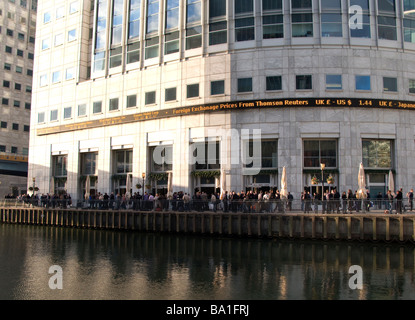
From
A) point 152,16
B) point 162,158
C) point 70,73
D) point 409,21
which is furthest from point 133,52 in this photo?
point 409,21

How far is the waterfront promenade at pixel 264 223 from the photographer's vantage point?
2811cm

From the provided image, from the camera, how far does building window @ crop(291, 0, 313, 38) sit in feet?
140

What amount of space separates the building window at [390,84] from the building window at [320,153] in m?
7.77

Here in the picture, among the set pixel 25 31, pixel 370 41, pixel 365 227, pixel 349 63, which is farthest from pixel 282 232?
pixel 25 31

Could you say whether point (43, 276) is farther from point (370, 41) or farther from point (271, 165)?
point (370, 41)

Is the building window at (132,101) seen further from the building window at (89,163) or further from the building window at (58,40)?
the building window at (58,40)

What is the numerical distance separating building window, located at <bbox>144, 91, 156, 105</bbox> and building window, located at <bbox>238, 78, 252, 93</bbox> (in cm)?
1132

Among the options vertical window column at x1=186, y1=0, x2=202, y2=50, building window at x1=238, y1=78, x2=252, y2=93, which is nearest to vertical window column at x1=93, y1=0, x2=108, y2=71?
vertical window column at x1=186, y1=0, x2=202, y2=50

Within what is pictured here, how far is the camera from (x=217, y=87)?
4469 cm

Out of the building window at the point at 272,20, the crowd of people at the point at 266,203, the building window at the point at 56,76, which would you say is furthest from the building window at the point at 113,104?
the building window at the point at 272,20

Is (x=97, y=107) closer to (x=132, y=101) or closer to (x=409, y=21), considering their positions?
(x=132, y=101)

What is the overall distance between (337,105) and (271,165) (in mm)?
9012

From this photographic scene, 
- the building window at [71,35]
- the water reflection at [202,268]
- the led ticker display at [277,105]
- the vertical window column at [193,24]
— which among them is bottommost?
the water reflection at [202,268]

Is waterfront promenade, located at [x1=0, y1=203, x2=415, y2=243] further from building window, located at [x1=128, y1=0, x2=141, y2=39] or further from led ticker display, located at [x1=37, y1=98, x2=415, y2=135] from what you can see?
building window, located at [x1=128, y1=0, x2=141, y2=39]
